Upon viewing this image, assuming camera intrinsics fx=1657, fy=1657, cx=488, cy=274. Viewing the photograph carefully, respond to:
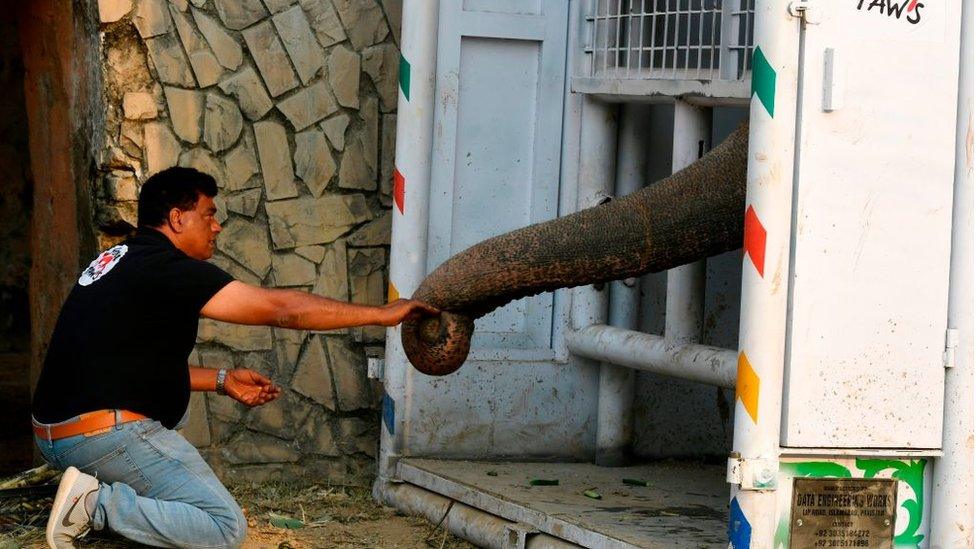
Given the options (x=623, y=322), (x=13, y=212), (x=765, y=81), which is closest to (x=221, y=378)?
(x=623, y=322)

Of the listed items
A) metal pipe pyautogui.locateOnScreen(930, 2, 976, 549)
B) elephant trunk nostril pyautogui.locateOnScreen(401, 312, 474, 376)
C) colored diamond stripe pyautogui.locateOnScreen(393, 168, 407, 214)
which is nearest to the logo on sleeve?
elephant trunk nostril pyautogui.locateOnScreen(401, 312, 474, 376)

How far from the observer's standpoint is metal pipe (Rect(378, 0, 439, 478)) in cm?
644

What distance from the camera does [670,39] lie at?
6227mm

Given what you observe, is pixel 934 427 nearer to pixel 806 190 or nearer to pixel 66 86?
pixel 806 190

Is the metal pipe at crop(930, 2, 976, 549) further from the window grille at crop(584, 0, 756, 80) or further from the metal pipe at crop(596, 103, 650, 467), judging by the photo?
the metal pipe at crop(596, 103, 650, 467)

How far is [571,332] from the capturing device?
6.75 metres

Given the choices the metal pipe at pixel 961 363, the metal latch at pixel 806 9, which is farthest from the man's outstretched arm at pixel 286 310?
the metal pipe at pixel 961 363

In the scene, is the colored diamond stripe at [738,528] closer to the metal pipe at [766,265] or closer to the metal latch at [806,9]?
the metal pipe at [766,265]

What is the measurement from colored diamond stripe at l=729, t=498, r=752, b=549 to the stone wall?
242 cm

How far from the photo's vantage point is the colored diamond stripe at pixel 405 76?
255 inches

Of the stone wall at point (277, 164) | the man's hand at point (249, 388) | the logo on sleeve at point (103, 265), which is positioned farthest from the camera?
the stone wall at point (277, 164)

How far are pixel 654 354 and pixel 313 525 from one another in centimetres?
144

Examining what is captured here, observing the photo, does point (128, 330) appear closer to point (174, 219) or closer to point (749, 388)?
point (174, 219)

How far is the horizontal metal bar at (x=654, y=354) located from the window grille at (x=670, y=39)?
100 cm
